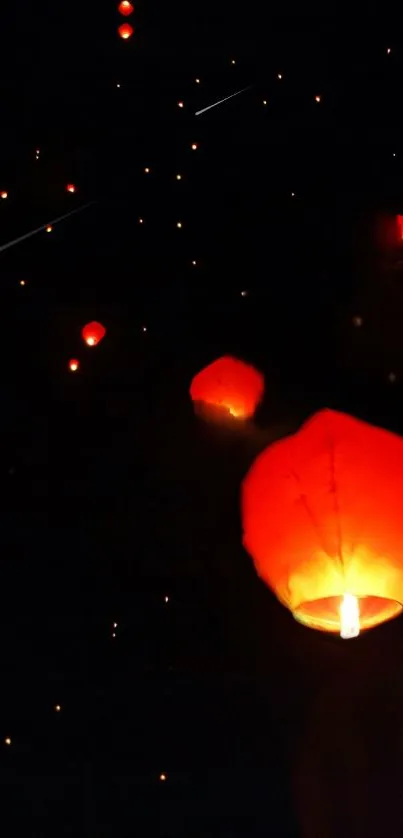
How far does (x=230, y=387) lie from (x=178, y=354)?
15 cm

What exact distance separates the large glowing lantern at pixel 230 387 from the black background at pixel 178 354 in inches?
1.2

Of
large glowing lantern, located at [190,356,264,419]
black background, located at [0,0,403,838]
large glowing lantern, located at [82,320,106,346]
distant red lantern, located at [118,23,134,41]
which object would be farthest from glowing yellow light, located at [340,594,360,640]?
distant red lantern, located at [118,23,134,41]

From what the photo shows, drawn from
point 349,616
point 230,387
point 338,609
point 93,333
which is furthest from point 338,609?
point 93,333

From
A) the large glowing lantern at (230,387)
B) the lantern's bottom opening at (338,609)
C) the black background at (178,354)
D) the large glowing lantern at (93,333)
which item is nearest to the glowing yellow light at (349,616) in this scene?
the lantern's bottom opening at (338,609)

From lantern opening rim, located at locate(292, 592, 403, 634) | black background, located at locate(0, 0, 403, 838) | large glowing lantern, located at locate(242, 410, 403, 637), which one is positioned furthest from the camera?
black background, located at locate(0, 0, 403, 838)

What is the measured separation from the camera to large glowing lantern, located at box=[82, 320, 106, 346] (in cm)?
215

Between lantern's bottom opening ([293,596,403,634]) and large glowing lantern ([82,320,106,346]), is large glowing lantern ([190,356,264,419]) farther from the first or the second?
lantern's bottom opening ([293,596,403,634])

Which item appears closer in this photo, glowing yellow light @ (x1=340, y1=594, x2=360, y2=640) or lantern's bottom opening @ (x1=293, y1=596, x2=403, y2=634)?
glowing yellow light @ (x1=340, y1=594, x2=360, y2=640)

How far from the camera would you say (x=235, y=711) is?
1848mm

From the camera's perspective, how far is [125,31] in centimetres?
214

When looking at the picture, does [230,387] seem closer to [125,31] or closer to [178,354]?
[178,354]

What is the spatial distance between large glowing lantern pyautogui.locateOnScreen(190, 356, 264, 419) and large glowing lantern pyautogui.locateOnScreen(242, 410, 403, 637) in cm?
56

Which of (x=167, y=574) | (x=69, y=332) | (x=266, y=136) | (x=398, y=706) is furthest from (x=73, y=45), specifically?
(x=398, y=706)

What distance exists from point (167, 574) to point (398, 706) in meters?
0.53
